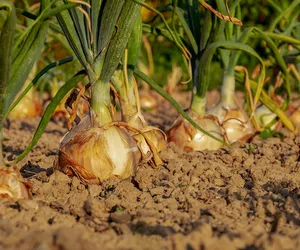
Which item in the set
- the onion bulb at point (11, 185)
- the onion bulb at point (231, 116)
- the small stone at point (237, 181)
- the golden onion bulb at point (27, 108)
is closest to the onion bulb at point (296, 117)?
the onion bulb at point (231, 116)

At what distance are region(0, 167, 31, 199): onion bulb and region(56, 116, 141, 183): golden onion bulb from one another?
29 cm

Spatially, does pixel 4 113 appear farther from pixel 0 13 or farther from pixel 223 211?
pixel 0 13

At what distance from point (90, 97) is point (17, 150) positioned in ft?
3.43

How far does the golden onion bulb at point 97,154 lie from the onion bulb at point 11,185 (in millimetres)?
294

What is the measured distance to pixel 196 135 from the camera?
342 centimetres

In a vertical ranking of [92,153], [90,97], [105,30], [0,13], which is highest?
[0,13]

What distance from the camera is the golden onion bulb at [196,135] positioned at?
3410 mm

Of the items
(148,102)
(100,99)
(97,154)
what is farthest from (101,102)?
(148,102)

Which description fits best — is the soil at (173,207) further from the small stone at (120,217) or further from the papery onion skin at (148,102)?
the papery onion skin at (148,102)

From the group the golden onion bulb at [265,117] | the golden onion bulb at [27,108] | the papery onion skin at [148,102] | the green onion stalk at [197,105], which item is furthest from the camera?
the papery onion skin at [148,102]

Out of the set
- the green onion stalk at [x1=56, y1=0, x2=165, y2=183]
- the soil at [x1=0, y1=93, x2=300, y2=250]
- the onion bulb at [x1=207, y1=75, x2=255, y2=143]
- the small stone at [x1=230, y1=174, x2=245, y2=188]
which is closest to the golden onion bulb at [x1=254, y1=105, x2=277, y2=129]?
the onion bulb at [x1=207, y1=75, x2=255, y2=143]

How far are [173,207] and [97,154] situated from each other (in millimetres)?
468

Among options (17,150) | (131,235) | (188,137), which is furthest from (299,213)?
(17,150)

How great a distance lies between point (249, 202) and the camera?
2.37 metres
